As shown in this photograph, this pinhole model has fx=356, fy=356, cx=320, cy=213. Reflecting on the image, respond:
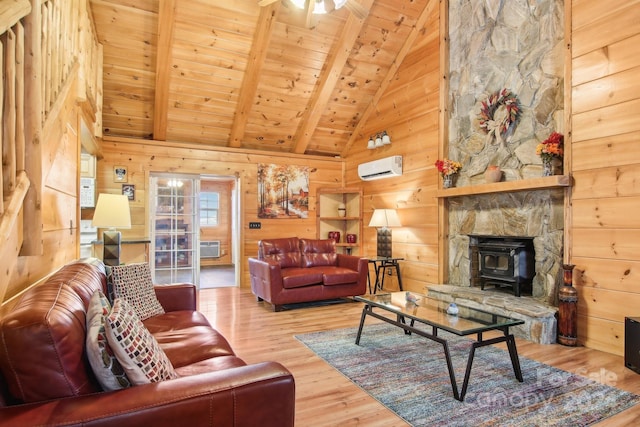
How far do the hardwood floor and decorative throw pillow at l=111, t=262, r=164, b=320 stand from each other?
87 cm

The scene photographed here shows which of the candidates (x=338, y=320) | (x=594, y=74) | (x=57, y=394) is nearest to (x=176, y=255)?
(x=338, y=320)

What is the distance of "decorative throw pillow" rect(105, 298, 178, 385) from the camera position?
1269 millimetres

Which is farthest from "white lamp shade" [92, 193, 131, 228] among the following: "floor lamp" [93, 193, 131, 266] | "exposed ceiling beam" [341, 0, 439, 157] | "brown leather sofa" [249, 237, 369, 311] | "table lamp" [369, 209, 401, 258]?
"exposed ceiling beam" [341, 0, 439, 157]

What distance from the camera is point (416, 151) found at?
18.0 ft

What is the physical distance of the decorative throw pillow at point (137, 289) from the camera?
2666 mm

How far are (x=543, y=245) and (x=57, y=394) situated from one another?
4.13 metres

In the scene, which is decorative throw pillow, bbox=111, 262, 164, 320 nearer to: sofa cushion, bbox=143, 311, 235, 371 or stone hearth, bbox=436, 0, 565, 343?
sofa cushion, bbox=143, 311, 235, 371

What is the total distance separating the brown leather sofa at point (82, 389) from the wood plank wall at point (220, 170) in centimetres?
463

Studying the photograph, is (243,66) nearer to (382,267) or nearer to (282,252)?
(282,252)

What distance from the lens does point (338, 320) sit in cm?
423

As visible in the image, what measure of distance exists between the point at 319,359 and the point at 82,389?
209 cm

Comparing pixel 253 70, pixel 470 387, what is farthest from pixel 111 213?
pixel 470 387

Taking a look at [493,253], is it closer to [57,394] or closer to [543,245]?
[543,245]

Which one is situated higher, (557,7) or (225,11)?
(225,11)
